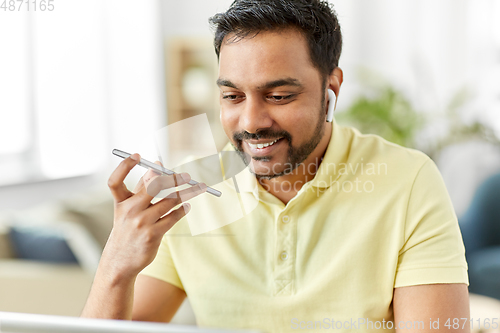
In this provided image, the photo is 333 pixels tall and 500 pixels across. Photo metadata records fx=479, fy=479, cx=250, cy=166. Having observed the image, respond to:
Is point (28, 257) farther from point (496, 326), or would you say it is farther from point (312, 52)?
point (496, 326)

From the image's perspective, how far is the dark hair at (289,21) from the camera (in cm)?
72

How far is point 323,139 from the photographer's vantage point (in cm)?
89

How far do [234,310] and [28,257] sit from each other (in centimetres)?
122

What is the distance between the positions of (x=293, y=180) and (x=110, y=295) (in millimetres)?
376

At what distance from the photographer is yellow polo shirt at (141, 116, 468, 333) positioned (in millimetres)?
775

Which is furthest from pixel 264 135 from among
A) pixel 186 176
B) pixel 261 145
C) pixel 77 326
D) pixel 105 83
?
pixel 105 83

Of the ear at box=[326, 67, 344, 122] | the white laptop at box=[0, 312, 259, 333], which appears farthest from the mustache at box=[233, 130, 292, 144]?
the white laptop at box=[0, 312, 259, 333]

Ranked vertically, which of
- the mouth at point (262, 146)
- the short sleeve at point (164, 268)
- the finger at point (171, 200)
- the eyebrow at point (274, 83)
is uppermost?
the eyebrow at point (274, 83)

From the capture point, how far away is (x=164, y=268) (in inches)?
34.9

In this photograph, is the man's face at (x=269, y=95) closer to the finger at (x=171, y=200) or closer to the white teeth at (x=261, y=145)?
the white teeth at (x=261, y=145)

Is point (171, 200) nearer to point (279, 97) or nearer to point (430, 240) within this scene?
point (279, 97)

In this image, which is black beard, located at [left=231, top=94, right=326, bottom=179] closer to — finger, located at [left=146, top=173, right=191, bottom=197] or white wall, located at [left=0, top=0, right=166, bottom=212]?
finger, located at [left=146, top=173, right=191, bottom=197]

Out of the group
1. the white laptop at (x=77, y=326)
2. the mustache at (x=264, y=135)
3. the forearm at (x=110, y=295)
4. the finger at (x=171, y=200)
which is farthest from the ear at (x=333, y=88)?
the white laptop at (x=77, y=326)

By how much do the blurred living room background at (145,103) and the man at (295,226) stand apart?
0.99m
